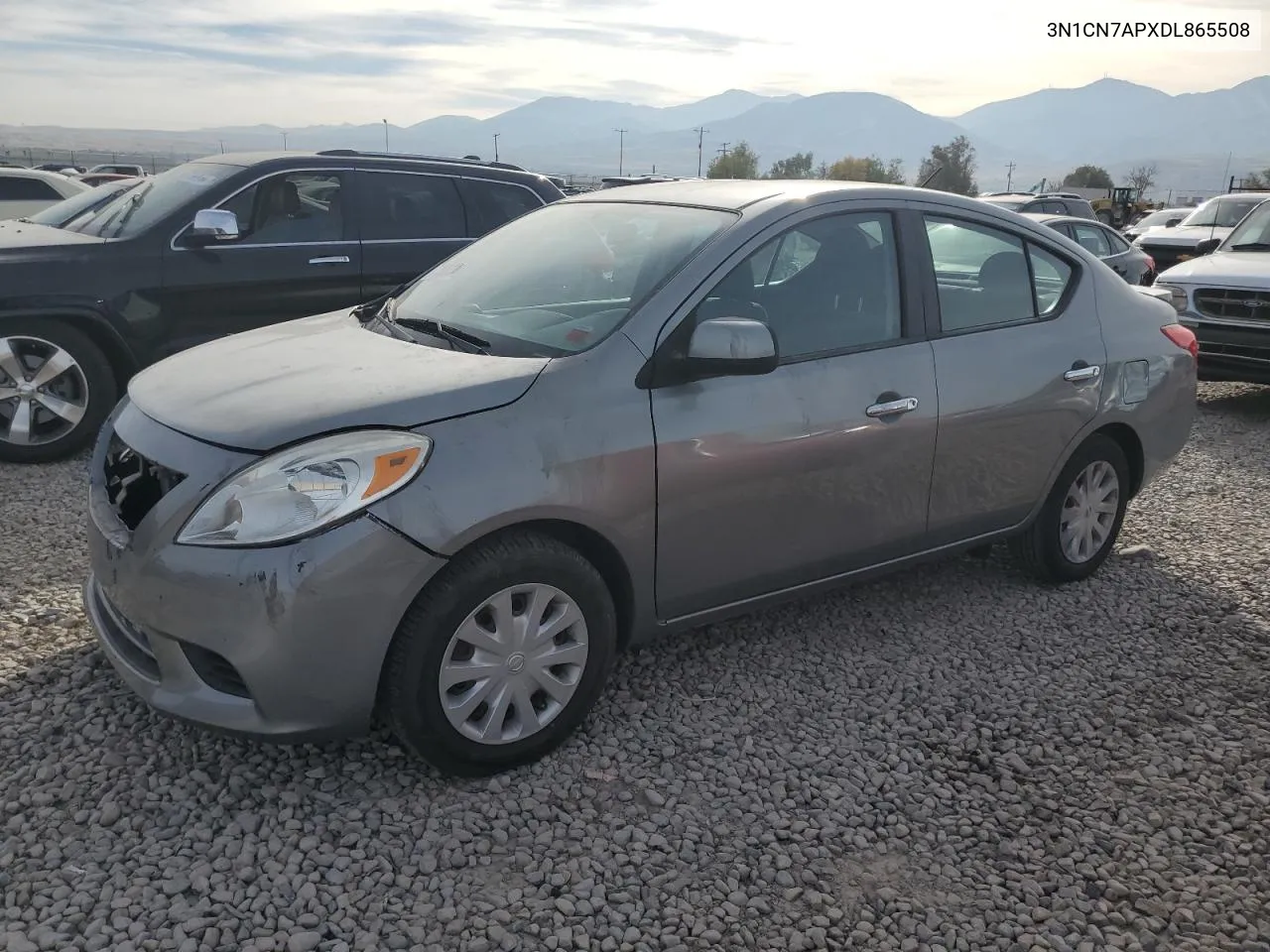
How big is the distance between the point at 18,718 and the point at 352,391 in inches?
61.6

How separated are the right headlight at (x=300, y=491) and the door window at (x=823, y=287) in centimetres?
117

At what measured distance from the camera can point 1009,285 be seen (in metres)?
4.21

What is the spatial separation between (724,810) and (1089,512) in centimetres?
261

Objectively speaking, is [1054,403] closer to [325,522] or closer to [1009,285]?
[1009,285]

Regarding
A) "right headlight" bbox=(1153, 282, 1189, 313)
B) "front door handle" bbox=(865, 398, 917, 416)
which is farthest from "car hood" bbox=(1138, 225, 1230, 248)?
"front door handle" bbox=(865, 398, 917, 416)

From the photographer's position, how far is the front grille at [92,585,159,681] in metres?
2.87

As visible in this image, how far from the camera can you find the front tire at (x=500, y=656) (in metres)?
2.76

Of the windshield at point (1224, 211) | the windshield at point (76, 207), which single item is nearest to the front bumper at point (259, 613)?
the windshield at point (76, 207)

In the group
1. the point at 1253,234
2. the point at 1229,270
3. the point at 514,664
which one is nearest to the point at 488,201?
the point at 514,664

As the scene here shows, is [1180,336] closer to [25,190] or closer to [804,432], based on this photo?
[804,432]

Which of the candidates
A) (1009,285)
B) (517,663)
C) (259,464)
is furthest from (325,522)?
(1009,285)

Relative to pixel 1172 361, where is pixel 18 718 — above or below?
below

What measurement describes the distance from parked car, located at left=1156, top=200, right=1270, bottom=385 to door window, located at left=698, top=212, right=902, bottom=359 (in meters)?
5.62

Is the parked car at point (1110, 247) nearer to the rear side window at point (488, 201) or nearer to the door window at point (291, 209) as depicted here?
the rear side window at point (488, 201)
